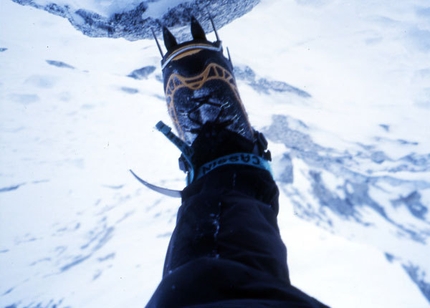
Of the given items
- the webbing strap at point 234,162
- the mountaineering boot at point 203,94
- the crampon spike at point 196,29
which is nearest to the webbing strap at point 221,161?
the webbing strap at point 234,162

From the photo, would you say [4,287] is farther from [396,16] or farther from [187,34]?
[396,16]

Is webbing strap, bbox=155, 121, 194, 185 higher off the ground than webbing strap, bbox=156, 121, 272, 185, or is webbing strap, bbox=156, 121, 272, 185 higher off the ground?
webbing strap, bbox=155, 121, 194, 185

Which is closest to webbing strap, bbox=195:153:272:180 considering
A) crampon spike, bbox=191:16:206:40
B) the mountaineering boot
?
the mountaineering boot

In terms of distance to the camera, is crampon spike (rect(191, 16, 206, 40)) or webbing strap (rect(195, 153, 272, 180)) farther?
crampon spike (rect(191, 16, 206, 40))

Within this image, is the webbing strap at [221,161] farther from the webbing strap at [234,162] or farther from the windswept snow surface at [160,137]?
the windswept snow surface at [160,137]

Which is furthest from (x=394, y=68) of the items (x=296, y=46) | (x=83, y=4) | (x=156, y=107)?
(x=156, y=107)

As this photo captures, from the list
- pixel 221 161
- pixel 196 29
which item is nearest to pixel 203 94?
pixel 196 29

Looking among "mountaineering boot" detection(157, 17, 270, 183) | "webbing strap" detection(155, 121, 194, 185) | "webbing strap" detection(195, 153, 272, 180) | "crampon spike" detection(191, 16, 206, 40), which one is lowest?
"webbing strap" detection(195, 153, 272, 180)

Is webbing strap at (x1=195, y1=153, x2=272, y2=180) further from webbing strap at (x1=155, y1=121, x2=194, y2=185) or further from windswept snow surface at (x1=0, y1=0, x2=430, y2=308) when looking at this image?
Answer: windswept snow surface at (x1=0, y1=0, x2=430, y2=308)
